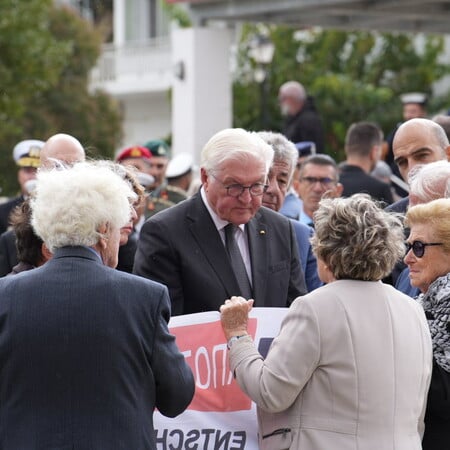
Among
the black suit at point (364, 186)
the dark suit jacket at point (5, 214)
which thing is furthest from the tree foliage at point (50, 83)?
the black suit at point (364, 186)

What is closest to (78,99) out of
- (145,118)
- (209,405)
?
(145,118)

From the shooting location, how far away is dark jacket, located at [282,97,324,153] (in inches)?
550

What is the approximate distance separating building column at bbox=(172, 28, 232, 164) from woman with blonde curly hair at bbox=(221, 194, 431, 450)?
13.1m

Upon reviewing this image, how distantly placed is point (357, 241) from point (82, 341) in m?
1.24

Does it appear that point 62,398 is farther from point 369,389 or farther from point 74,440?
point 369,389

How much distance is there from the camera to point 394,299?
5.07m

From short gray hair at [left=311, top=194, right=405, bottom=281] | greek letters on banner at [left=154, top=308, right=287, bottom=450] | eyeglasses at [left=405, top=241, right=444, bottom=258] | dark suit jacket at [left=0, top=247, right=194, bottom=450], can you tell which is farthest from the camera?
greek letters on banner at [left=154, top=308, right=287, bottom=450]

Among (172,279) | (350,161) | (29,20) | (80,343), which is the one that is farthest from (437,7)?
(80,343)

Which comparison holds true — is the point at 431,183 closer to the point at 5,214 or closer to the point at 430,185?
the point at 430,185

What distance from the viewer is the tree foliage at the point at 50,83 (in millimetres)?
25656

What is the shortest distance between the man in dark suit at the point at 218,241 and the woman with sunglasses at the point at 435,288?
82cm

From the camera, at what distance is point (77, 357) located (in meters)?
4.50

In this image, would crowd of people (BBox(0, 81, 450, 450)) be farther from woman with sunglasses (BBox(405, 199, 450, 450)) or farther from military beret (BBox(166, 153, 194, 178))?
military beret (BBox(166, 153, 194, 178))

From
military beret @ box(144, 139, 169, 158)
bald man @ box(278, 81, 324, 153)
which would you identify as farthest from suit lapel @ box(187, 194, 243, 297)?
bald man @ box(278, 81, 324, 153)
